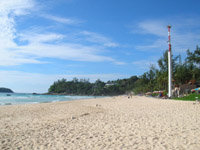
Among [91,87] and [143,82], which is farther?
[91,87]

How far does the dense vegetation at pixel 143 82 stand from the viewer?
43.5 metres

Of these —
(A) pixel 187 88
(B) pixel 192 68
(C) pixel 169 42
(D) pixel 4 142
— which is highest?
(C) pixel 169 42

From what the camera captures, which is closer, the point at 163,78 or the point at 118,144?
the point at 118,144

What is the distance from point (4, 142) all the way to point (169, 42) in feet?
117

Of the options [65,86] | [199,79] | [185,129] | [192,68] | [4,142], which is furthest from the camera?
[65,86]

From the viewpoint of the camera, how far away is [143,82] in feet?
219

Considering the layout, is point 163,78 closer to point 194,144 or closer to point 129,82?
point 194,144

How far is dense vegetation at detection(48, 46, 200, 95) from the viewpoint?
143 ft

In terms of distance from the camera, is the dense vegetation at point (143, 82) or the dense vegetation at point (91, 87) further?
the dense vegetation at point (91, 87)

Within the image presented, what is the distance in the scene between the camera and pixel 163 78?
148 feet

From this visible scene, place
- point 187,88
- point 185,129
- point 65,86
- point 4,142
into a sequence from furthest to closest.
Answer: point 65,86 < point 187,88 < point 185,129 < point 4,142

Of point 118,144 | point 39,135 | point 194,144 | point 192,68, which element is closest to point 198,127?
point 194,144

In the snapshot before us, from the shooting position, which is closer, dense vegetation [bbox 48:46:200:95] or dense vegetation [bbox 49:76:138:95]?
dense vegetation [bbox 48:46:200:95]

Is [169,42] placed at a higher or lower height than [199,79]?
higher
